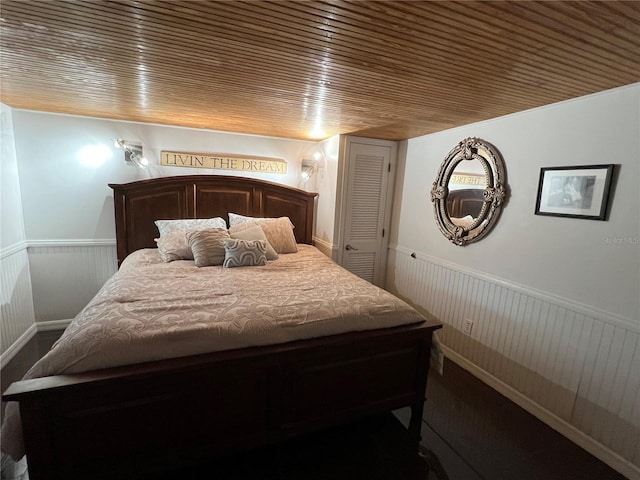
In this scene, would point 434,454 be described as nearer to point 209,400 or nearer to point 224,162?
point 209,400

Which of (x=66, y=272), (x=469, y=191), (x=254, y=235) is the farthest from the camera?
(x=66, y=272)

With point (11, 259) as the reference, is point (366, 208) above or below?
above

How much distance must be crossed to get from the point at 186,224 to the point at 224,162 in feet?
2.81

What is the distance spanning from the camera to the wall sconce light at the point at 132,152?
3059 mm

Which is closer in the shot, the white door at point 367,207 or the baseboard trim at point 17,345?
the baseboard trim at point 17,345

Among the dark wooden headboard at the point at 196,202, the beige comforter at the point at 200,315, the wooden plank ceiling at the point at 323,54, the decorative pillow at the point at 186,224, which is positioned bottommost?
the beige comforter at the point at 200,315

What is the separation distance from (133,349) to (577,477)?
2.39 metres

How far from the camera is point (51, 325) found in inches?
120

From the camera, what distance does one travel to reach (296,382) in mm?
1705

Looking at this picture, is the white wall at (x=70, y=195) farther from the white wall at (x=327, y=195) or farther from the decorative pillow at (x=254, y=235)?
the white wall at (x=327, y=195)

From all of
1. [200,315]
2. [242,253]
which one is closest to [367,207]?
[242,253]

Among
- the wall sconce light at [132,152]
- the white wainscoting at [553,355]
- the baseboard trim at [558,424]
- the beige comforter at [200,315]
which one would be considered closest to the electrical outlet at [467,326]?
the white wainscoting at [553,355]

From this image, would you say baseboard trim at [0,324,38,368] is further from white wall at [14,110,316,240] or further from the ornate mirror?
the ornate mirror

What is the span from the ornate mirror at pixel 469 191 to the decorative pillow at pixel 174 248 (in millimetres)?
2329
